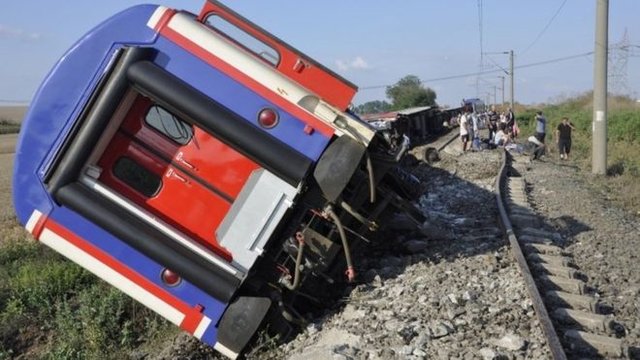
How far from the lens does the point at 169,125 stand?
5.37 metres

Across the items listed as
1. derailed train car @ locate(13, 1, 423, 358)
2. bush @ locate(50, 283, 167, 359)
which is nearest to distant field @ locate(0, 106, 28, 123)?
bush @ locate(50, 283, 167, 359)

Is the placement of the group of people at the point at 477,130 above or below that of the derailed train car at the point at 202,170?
above

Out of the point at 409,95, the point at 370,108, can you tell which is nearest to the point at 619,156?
the point at 370,108

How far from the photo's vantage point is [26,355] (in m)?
6.24

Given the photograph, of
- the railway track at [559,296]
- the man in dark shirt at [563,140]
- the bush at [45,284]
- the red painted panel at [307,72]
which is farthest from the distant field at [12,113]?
the red painted panel at [307,72]

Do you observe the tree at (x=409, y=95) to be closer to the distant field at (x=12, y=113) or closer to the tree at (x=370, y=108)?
the tree at (x=370, y=108)

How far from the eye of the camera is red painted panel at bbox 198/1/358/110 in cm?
513

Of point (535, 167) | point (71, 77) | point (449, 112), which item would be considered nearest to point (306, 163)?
point (71, 77)

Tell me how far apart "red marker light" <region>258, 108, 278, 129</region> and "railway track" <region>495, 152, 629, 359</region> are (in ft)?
7.70

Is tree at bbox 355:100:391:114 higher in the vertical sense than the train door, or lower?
higher

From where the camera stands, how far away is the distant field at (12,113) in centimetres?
8103

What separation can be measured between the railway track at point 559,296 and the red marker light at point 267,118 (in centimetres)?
235

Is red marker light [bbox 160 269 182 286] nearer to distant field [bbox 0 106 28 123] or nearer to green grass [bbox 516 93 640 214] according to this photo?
green grass [bbox 516 93 640 214]

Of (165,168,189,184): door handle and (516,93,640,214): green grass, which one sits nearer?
(165,168,189,184): door handle
